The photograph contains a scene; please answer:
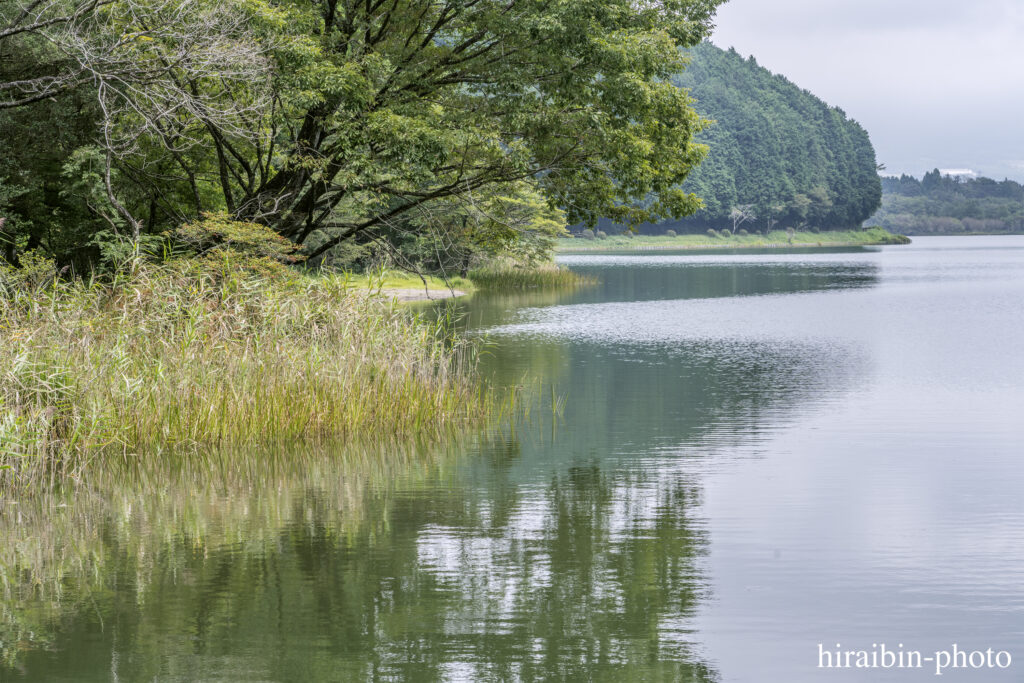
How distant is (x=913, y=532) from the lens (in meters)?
9.00

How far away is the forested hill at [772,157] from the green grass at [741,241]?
3.39 metres

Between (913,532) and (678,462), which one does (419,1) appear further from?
(913,532)

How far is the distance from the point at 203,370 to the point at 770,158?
156612 mm

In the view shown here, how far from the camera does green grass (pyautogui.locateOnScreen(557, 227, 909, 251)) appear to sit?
12912 cm

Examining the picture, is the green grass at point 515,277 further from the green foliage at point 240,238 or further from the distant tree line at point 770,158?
the distant tree line at point 770,158

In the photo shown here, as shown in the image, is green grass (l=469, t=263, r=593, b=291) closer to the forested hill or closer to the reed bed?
the reed bed

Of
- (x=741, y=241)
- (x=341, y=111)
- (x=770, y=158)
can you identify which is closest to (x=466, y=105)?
(x=341, y=111)

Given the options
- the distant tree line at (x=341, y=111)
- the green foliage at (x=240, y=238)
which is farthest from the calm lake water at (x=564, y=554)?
the distant tree line at (x=341, y=111)

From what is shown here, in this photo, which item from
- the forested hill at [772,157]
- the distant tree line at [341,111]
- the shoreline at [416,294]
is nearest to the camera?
the distant tree line at [341,111]

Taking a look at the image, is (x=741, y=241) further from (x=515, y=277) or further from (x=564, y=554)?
(x=564, y=554)

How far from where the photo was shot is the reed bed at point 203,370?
10.4 metres

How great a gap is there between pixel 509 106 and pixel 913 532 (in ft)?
39.9

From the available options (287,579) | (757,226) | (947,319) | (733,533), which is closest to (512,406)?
(733,533)

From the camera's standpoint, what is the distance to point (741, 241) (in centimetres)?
14025
